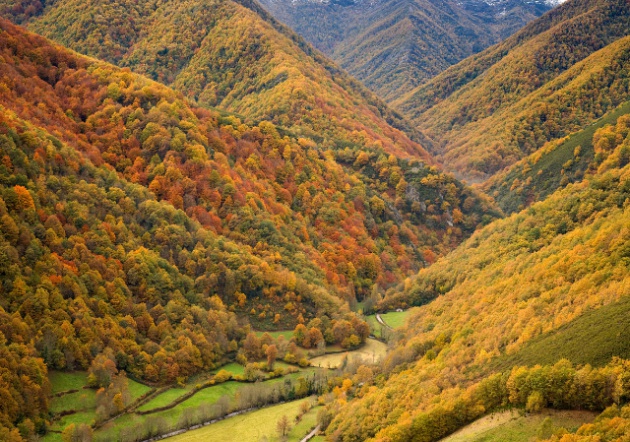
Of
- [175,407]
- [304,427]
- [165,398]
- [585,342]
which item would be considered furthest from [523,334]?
[165,398]

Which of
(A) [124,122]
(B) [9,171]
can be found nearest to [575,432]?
(B) [9,171]

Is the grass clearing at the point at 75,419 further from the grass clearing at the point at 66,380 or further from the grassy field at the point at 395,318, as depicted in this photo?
the grassy field at the point at 395,318

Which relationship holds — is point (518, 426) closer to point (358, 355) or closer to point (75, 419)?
point (75, 419)

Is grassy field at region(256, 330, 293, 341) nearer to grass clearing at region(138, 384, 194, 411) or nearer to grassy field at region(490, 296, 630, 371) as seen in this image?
grass clearing at region(138, 384, 194, 411)

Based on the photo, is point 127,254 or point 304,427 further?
point 127,254

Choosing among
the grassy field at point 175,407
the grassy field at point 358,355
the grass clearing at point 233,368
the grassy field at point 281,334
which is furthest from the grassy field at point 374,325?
the grass clearing at point 233,368

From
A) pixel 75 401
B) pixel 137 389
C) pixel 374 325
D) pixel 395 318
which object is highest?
pixel 395 318

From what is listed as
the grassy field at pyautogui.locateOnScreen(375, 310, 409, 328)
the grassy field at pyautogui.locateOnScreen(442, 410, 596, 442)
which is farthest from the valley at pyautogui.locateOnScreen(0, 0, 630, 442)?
the grassy field at pyautogui.locateOnScreen(375, 310, 409, 328)
